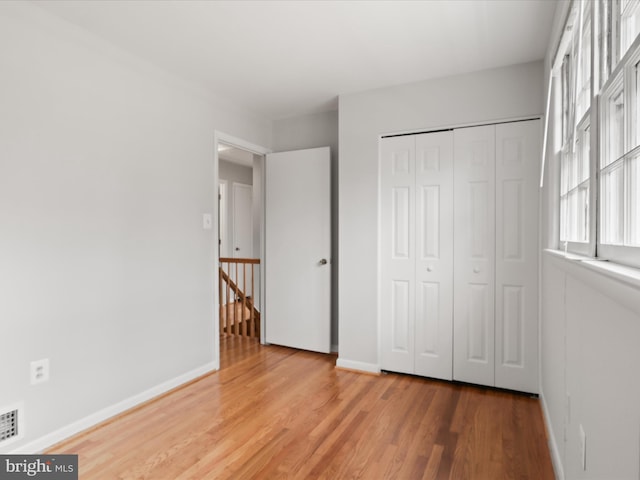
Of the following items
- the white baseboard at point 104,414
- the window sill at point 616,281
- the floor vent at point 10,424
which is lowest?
the white baseboard at point 104,414

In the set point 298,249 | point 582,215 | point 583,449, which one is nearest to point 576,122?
point 582,215

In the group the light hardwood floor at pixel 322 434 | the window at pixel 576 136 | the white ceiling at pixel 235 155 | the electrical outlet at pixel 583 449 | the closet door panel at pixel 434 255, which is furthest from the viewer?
the white ceiling at pixel 235 155

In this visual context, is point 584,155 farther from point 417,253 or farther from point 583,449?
point 417,253

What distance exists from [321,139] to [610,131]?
9.38 ft

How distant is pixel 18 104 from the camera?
1931 millimetres

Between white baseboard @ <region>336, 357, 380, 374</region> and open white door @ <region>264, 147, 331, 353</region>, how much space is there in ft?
1.15

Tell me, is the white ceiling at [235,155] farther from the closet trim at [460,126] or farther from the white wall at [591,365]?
the white wall at [591,365]

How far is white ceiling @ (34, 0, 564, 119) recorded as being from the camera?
6.62ft

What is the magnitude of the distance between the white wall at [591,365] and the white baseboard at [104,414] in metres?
2.50

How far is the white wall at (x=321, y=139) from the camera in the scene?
147 inches

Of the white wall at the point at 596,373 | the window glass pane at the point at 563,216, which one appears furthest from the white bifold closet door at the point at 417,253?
the white wall at the point at 596,373

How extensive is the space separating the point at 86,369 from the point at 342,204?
2.22 meters

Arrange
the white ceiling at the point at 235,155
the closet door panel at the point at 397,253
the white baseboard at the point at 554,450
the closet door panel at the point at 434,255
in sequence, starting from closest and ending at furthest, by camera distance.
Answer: the white baseboard at the point at 554,450
the closet door panel at the point at 434,255
the closet door panel at the point at 397,253
the white ceiling at the point at 235,155

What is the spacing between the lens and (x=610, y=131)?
120cm
